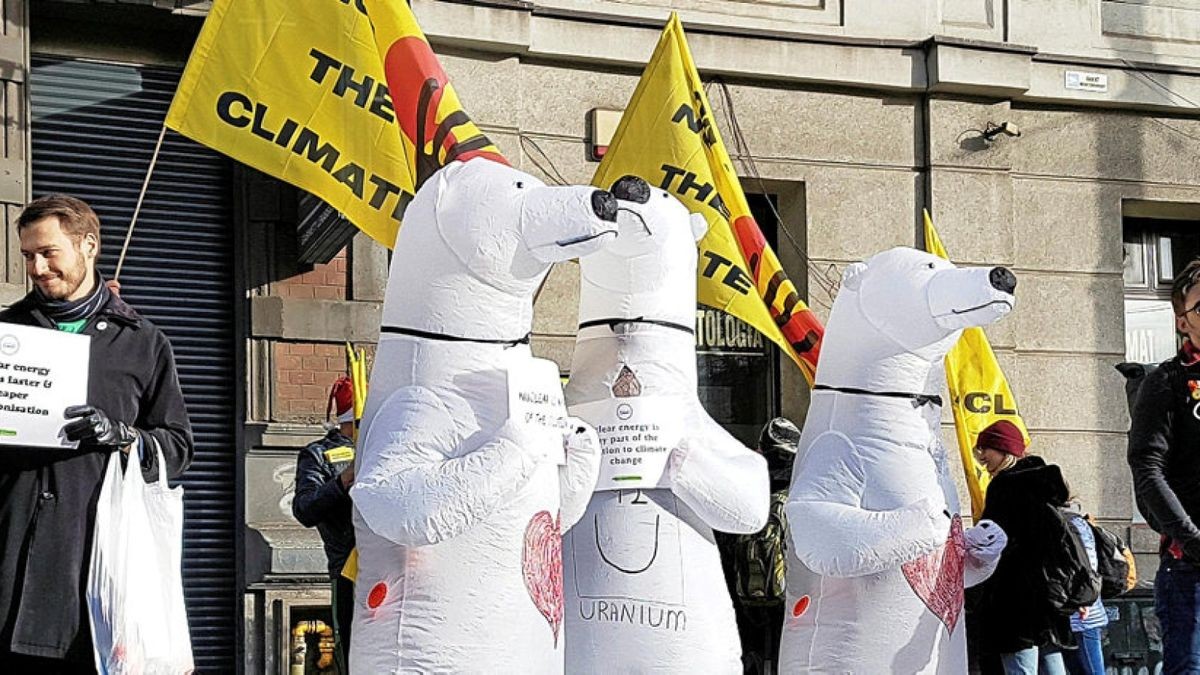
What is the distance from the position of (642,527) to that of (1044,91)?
23.8 feet

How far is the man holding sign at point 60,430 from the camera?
4.97 meters

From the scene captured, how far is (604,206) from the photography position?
549 centimetres

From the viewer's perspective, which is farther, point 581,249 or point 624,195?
point 624,195

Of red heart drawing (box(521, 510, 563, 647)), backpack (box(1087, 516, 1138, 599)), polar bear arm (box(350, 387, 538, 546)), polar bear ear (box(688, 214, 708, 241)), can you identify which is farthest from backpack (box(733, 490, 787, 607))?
polar bear arm (box(350, 387, 538, 546))

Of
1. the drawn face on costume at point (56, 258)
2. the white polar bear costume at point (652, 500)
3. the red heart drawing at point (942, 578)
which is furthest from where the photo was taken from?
the red heart drawing at point (942, 578)

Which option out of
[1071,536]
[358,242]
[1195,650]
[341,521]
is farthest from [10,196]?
[1195,650]

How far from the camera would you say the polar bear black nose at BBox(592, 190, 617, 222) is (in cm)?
548

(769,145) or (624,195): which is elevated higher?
(769,145)

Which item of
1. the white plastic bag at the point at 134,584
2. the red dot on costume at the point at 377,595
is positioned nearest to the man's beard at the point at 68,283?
the white plastic bag at the point at 134,584

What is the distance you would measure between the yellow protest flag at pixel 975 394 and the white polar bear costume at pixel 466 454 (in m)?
3.93

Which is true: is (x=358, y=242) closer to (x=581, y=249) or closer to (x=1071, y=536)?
(x=1071, y=536)

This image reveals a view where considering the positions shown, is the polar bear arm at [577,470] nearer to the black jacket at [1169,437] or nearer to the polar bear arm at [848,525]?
the polar bear arm at [848,525]

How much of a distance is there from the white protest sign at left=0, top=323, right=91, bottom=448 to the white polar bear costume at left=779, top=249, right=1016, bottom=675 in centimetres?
238

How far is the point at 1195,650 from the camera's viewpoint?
6.49 meters
